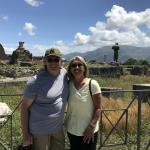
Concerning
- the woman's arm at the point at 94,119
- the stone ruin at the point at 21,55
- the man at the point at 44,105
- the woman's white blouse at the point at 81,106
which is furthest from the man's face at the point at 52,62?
the stone ruin at the point at 21,55

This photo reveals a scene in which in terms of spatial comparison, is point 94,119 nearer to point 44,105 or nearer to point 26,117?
point 44,105

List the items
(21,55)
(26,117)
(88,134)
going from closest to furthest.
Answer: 1. (26,117)
2. (88,134)
3. (21,55)

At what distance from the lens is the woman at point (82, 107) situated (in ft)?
17.2

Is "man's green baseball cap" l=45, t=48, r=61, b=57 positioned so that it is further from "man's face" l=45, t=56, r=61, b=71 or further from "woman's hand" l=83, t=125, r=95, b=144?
"woman's hand" l=83, t=125, r=95, b=144

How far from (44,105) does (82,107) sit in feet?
1.63

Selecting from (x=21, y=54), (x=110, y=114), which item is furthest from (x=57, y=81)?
(x=21, y=54)

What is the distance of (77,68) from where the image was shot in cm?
525

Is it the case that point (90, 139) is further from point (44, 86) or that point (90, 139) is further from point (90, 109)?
point (44, 86)

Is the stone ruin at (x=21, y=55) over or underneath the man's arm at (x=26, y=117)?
over

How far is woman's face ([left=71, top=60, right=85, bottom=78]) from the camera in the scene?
207 inches

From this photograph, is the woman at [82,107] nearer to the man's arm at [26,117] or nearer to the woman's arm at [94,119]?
the woman's arm at [94,119]

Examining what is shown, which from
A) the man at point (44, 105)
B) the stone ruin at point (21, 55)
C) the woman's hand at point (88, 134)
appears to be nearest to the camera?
the man at point (44, 105)

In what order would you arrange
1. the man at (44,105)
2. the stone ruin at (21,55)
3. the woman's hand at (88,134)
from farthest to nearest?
the stone ruin at (21,55) < the woman's hand at (88,134) < the man at (44,105)

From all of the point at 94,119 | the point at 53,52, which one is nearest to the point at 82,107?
the point at 94,119
